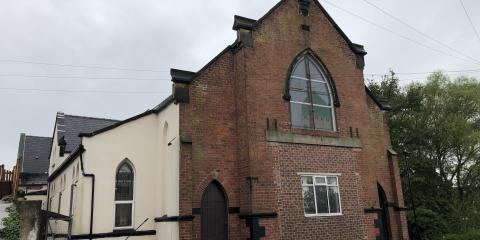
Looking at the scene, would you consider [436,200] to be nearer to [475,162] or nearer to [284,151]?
[475,162]

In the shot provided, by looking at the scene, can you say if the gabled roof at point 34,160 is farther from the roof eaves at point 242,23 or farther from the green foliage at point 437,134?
the green foliage at point 437,134

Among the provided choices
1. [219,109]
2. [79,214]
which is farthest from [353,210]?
[79,214]

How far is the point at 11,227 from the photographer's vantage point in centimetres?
1490

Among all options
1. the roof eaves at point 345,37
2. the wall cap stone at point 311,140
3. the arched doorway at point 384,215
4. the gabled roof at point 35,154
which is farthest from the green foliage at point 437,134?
the gabled roof at point 35,154

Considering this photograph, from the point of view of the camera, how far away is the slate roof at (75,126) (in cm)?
2186

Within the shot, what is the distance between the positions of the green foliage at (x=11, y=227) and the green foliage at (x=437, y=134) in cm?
2520

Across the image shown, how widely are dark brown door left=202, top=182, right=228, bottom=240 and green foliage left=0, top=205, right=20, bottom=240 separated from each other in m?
7.25

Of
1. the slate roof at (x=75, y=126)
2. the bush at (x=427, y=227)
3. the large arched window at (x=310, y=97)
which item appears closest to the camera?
the large arched window at (x=310, y=97)

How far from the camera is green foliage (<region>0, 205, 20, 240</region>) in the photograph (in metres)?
14.7

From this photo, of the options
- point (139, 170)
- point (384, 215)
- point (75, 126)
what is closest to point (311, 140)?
point (384, 215)

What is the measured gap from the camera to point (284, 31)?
15.4 m

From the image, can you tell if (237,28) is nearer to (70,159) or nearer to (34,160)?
(70,159)

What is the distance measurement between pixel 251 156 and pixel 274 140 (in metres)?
1.14

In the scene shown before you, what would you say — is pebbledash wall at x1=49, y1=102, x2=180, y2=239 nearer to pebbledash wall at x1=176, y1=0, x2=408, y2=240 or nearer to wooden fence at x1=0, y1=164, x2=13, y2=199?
pebbledash wall at x1=176, y1=0, x2=408, y2=240
